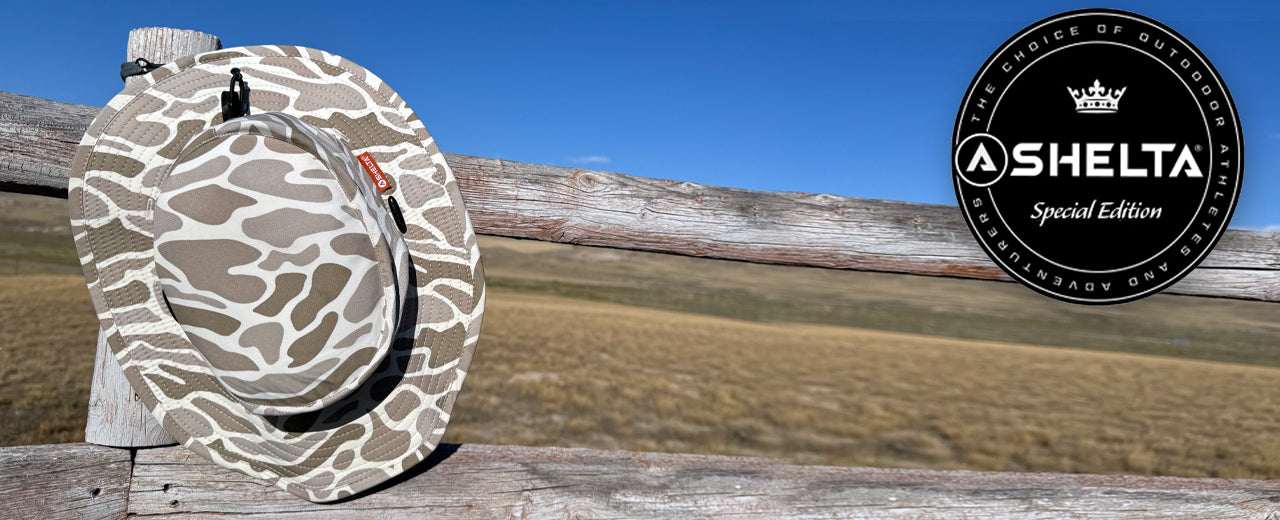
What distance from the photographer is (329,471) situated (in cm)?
158

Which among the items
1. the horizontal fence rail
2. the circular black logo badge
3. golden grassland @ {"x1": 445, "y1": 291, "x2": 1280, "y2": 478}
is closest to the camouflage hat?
the horizontal fence rail

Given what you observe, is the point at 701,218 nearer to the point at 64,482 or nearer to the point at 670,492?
the point at 670,492

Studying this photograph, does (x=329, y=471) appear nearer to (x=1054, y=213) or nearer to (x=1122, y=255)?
(x=1054, y=213)

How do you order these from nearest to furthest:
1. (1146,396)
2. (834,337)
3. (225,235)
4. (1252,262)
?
(225,235) < (1252,262) < (1146,396) < (834,337)

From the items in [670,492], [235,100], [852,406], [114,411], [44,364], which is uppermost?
[235,100]

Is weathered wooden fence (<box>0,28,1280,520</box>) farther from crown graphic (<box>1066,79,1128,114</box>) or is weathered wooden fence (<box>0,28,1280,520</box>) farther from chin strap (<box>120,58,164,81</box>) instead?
crown graphic (<box>1066,79,1128,114</box>)

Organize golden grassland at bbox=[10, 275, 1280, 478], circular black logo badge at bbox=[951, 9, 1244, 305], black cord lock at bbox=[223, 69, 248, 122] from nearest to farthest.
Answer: black cord lock at bbox=[223, 69, 248, 122] → circular black logo badge at bbox=[951, 9, 1244, 305] → golden grassland at bbox=[10, 275, 1280, 478]

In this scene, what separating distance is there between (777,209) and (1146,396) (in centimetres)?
1755

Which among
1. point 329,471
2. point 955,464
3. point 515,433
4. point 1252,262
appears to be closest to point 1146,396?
point 955,464

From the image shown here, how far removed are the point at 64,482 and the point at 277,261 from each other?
0.95 m

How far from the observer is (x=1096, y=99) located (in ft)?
7.18

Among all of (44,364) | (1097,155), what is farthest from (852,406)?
(44,364)

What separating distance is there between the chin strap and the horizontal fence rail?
0.18 m

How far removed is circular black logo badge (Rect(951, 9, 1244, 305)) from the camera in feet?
7.13
